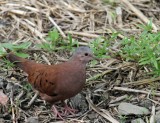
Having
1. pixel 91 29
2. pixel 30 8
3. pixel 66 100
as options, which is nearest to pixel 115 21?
pixel 91 29

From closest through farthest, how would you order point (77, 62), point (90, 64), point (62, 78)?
point (62, 78), point (77, 62), point (90, 64)

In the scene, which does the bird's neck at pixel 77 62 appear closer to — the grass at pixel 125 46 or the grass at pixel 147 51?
the grass at pixel 125 46

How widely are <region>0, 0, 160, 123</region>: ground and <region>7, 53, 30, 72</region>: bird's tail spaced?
16cm

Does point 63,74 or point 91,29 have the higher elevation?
point 91,29

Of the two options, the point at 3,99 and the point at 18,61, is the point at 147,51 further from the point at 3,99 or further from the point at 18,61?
the point at 3,99

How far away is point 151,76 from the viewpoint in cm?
527

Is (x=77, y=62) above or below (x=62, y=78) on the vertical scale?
above

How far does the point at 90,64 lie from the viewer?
5500mm

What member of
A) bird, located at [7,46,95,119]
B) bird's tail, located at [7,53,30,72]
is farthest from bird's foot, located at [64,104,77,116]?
bird's tail, located at [7,53,30,72]

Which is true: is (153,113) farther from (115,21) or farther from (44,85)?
(115,21)

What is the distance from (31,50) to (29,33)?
1.52 feet

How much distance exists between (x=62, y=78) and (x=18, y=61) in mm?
744

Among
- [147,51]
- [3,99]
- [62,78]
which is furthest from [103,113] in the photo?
[3,99]

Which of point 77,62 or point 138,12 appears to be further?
point 138,12
